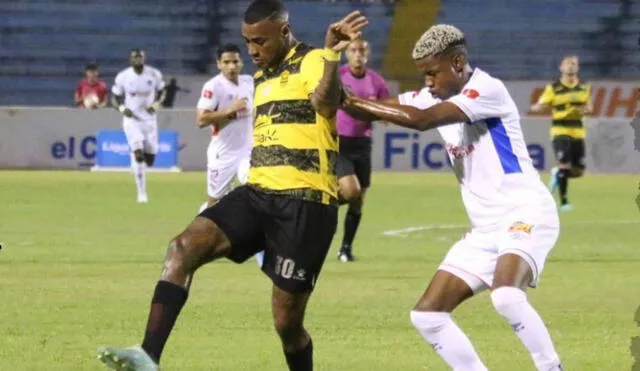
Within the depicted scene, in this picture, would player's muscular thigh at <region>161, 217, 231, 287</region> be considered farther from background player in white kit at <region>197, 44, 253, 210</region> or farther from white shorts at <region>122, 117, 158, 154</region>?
white shorts at <region>122, 117, 158, 154</region>

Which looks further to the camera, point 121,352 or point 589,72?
point 589,72

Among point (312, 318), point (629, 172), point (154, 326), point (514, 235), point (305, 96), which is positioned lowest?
point (629, 172)

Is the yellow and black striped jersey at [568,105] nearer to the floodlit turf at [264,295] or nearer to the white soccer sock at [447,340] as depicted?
the floodlit turf at [264,295]

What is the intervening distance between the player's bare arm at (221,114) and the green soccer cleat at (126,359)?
27.9 feet

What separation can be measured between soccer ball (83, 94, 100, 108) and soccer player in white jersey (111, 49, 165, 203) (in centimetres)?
506

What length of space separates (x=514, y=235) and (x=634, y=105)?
2804 centimetres

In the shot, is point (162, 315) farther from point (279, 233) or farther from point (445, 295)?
point (445, 295)

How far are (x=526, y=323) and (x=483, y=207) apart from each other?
642mm

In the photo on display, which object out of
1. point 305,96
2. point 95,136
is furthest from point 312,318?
point 95,136

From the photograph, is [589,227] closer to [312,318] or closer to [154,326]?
[312,318]

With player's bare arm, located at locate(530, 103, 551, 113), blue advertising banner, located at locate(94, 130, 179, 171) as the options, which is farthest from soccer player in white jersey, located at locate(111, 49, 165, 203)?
player's bare arm, located at locate(530, 103, 551, 113)

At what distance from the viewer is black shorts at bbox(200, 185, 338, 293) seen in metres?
8.40

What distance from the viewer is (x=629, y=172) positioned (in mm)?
33562

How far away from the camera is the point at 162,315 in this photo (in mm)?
8047
